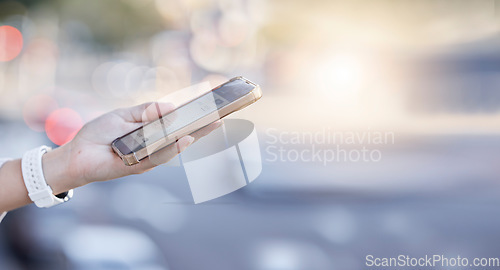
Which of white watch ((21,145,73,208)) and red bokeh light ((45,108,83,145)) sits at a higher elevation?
white watch ((21,145,73,208))

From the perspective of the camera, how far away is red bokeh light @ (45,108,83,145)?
1571 millimetres

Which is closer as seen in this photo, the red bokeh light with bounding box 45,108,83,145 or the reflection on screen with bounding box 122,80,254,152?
the reflection on screen with bounding box 122,80,254,152

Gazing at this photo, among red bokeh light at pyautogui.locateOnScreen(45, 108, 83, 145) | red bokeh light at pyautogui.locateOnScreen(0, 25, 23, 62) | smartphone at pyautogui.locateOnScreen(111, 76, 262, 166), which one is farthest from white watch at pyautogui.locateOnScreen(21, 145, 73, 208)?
red bokeh light at pyautogui.locateOnScreen(0, 25, 23, 62)

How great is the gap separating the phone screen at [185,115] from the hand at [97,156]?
0.02 m

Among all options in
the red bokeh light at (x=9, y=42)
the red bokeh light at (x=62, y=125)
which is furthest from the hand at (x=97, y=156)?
the red bokeh light at (x=9, y=42)

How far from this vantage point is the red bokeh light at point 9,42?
61.1 inches

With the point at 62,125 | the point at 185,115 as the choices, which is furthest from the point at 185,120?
the point at 62,125

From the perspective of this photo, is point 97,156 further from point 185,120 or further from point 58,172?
point 185,120

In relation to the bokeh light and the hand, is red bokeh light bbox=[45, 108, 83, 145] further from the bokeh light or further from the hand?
the hand

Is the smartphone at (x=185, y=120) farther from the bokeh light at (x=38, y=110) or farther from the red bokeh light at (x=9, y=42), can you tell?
the red bokeh light at (x=9, y=42)

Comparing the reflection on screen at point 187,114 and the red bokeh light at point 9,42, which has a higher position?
the red bokeh light at point 9,42

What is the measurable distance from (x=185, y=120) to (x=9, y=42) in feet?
4.05

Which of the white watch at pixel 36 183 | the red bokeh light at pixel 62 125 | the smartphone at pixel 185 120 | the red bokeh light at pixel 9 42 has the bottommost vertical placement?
the red bokeh light at pixel 62 125

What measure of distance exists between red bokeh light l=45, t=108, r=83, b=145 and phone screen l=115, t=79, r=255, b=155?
93 cm
